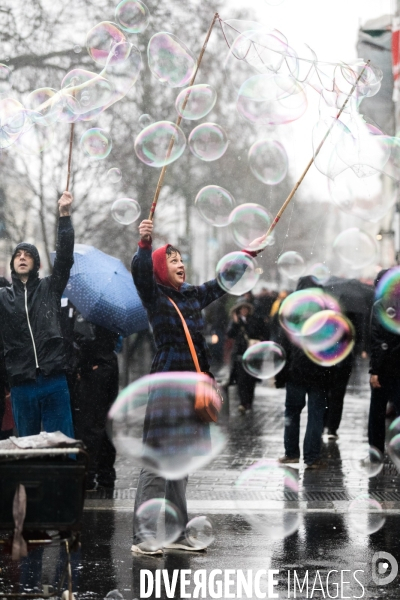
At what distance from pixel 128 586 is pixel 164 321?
64.6 inches

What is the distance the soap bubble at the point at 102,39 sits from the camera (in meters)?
8.90

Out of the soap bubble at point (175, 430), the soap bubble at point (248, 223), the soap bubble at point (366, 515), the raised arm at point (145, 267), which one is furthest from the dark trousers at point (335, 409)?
the raised arm at point (145, 267)

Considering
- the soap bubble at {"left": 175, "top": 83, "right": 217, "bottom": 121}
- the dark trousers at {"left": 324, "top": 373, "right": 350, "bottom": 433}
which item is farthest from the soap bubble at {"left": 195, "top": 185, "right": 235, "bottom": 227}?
the dark trousers at {"left": 324, "top": 373, "right": 350, "bottom": 433}

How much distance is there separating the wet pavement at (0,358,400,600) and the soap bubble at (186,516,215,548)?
2.4 inches

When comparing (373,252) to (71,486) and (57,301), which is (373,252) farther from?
(71,486)

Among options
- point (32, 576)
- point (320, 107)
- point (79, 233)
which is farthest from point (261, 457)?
point (79, 233)

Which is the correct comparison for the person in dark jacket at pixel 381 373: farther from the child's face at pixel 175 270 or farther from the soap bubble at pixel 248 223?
the child's face at pixel 175 270

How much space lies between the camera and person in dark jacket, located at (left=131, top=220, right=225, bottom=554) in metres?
6.22

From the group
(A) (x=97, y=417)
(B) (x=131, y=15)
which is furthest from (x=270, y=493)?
(B) (x=131, y=15)

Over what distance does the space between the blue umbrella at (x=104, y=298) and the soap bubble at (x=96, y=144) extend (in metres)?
0.87

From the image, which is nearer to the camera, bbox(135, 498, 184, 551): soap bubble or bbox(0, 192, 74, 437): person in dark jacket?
bbox(135, 498, 184, 551): soap bubble

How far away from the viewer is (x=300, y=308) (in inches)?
384

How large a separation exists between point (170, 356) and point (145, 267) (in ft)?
1.89

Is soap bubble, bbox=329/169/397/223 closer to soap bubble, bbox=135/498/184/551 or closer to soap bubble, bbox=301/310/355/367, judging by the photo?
soap bubble, bbox=301/310/355/367
